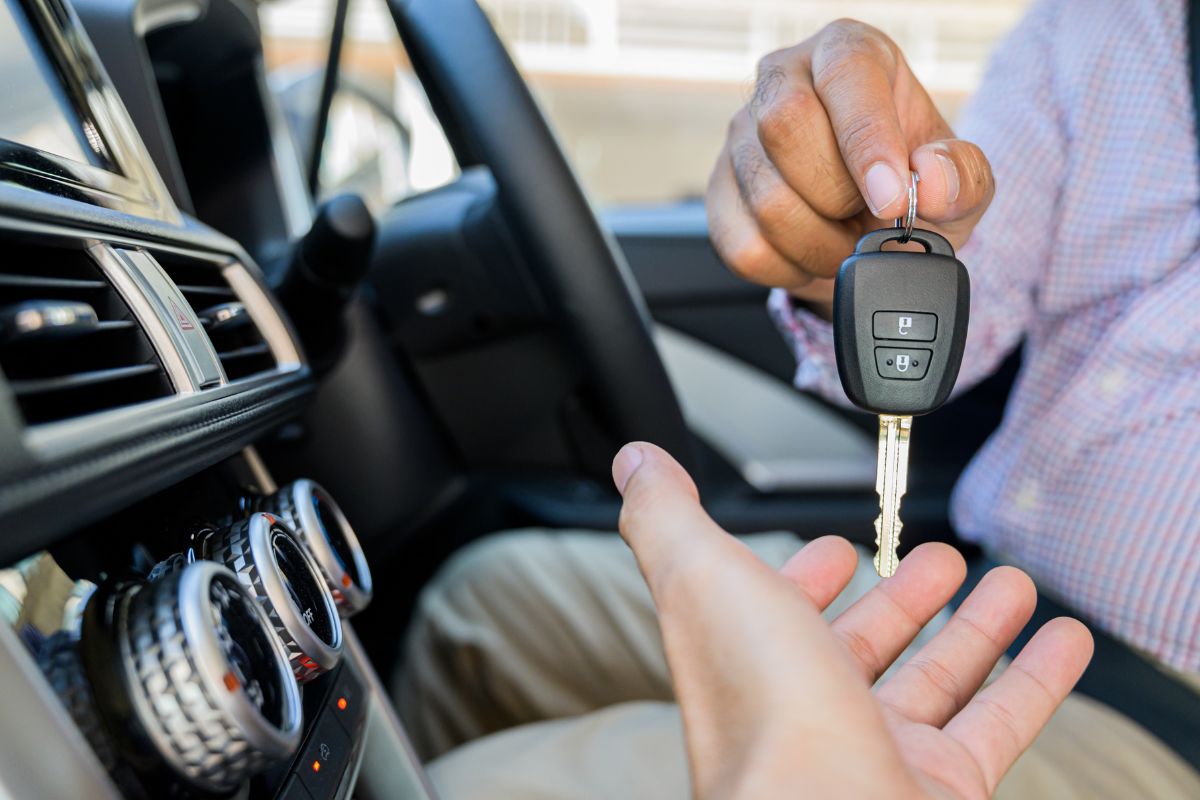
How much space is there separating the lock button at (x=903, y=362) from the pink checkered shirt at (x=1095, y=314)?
268 mm

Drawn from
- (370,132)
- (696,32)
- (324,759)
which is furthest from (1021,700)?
(696,32)

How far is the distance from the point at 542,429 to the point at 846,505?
17.6 inches

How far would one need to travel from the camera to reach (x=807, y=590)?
1.74 ft

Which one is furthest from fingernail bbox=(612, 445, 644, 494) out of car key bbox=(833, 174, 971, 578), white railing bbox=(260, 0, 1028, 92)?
white railing bbox=(260, 0, 1028, 92)

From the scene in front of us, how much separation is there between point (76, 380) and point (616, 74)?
8.83 ft

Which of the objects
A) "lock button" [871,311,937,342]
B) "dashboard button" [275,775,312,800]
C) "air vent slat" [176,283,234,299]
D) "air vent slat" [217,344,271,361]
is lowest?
"dashboard button" [275,775,312,800]

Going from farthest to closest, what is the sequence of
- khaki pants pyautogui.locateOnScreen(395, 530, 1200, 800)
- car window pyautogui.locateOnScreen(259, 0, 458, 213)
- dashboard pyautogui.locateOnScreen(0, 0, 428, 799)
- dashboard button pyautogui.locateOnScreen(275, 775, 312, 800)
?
car window pyautogui.locateOnScreen(259, 0, 458, 213)
khaki pants pyautogui.locateOnScreen(395, 530, 1200, 800)
dashboard button pyautogui.locateOnScreen(275, 775, 312, 800)
dashboard pyautogui.locateOnScreen(0, 0, 428, 799)

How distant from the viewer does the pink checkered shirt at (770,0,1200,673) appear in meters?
0.76

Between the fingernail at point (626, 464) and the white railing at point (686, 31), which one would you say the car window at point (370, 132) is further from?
the fingernail at point (626, 464)

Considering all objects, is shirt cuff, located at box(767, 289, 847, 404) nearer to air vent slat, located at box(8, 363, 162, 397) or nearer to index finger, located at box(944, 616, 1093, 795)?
index finger, located at box(944, 616, 1093, 795)

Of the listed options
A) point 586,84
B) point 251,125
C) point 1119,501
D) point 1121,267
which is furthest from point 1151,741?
point 586,84

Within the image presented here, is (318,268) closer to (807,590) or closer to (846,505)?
(807,590)

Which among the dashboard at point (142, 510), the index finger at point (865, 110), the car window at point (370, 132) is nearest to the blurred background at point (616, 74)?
the car window at point (370, 132)

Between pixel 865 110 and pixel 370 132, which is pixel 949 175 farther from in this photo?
pixel 370 132
